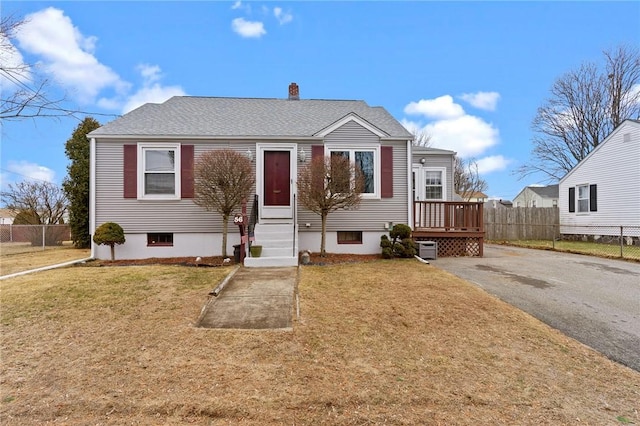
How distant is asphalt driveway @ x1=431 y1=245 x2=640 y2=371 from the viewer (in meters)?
4.29

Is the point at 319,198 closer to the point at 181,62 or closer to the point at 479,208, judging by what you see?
the point at 479,208

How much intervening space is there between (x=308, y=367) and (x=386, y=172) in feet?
26.4

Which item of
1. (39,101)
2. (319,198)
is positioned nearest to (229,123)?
(319,198)

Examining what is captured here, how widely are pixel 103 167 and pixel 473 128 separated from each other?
27620mm

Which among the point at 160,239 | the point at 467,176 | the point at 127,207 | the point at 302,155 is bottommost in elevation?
the point at 160,239

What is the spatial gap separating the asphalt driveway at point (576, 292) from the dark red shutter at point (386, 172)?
2651 mm

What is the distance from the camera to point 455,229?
10.7 metres

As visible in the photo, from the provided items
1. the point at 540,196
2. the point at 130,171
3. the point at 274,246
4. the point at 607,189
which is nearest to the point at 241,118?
the point at 130,171

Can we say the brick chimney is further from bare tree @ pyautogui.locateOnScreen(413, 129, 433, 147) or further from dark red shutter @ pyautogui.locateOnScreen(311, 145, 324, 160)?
bare tree @ pyautogui.locateOnScreen(413, 129, 433, 147)

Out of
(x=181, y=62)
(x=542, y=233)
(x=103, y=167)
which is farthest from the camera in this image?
(x=542, y=233)

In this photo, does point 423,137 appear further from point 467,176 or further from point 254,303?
point 254,303

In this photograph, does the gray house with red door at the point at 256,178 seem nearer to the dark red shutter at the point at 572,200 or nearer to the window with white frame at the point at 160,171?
the window with white frame at the point at 160,171

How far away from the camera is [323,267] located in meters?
8.17

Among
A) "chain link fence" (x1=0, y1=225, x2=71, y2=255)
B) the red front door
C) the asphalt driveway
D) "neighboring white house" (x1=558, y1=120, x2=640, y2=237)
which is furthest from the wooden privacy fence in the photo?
"chain link fence" (x1=0, y1=225, x2=71, y2=255)
